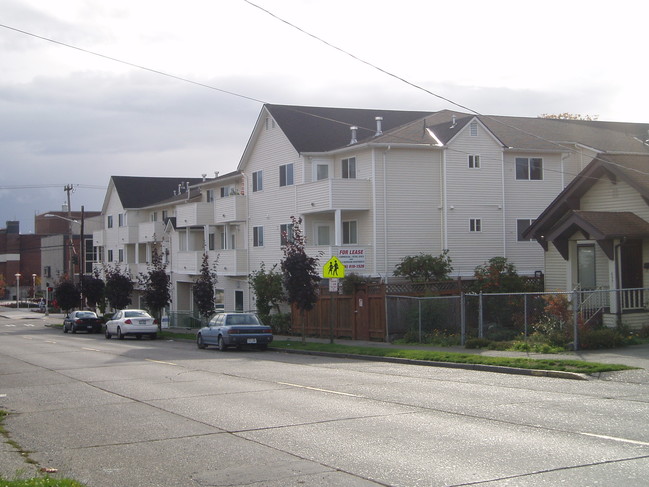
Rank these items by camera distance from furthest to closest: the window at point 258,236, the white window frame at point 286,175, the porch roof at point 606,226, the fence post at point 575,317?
the window at point 258,236
the white window frame at point 286,175
the porch roof at point 606,226
the fence post at point 575,317

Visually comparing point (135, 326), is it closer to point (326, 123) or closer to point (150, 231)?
point (326, 123)

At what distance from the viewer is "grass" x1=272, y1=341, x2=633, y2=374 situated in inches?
706

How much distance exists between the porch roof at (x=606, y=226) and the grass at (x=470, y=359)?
6.73 meters

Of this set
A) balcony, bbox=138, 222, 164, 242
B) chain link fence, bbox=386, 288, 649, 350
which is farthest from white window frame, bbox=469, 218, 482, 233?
balcony, bbox=138, 222, 164, 242

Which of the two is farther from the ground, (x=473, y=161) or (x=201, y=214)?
(x=473, y=161)

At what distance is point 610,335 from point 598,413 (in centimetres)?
1043

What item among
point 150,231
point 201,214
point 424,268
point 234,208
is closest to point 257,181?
point 234,208

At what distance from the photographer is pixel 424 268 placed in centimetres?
3606

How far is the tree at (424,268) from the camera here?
3606 cm

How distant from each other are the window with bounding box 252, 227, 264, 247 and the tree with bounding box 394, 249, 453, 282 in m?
11.6

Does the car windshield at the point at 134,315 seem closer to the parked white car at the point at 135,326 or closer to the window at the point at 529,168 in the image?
the parked white car at the point at 135,326

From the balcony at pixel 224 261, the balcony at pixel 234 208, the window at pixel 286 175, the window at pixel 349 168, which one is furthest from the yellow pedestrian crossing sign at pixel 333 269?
the balcony at pixel 234 208

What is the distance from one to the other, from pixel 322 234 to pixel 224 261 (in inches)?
386

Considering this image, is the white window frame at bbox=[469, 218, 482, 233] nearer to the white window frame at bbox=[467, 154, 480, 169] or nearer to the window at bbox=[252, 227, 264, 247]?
the white window frame at bbox=[467, 154, 480, 169]
